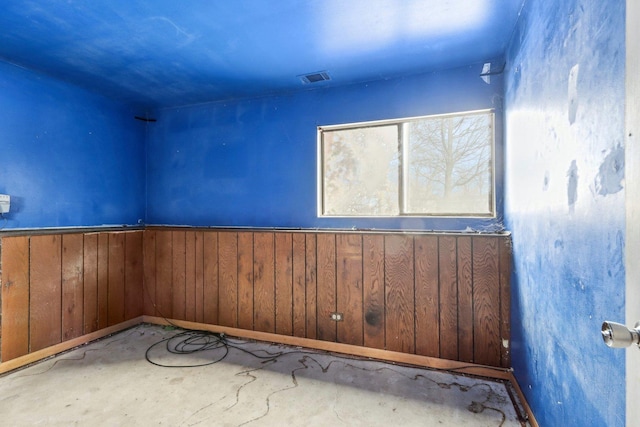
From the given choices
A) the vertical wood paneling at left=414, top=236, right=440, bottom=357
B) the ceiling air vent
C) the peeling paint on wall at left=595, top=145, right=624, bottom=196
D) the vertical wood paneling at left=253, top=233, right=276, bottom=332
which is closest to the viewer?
the peeling paint on wall at left=595, top=145, right=624, bottom=196

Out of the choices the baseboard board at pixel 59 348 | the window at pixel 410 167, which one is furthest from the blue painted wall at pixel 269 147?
the baseboard board at pixel 59 348

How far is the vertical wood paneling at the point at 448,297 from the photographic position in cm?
246

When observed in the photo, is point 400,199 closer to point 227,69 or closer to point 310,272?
point 310,272

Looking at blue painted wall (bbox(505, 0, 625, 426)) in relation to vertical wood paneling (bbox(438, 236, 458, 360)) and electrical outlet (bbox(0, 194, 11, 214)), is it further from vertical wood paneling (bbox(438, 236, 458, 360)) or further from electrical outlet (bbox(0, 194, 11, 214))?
electrical outlet (bbox(0, 194, 11, 214))

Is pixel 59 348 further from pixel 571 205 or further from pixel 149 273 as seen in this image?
pixel 571 205

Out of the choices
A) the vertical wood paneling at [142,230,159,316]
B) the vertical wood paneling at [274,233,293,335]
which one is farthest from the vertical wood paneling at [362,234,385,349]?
the vertical wood paneling at [142,230,159,316]

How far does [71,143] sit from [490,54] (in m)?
Result: 3.66

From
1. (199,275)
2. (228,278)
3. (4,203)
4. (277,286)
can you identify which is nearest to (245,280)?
(228,278)

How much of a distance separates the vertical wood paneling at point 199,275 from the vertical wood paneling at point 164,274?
33 cm

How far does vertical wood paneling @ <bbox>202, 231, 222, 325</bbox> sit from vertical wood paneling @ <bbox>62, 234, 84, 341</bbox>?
3.43 feet

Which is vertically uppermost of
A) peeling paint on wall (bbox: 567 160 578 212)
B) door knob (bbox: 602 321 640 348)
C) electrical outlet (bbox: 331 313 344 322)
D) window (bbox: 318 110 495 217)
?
window (bbox: 318 110 495 217)

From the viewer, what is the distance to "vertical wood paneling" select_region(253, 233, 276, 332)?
119 inches

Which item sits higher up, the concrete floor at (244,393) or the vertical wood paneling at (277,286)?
the vertical wood paneling at (277,286)

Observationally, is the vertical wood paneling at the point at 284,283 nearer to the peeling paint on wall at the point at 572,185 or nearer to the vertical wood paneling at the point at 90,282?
the vertical wood paneling at the point at 90,282
